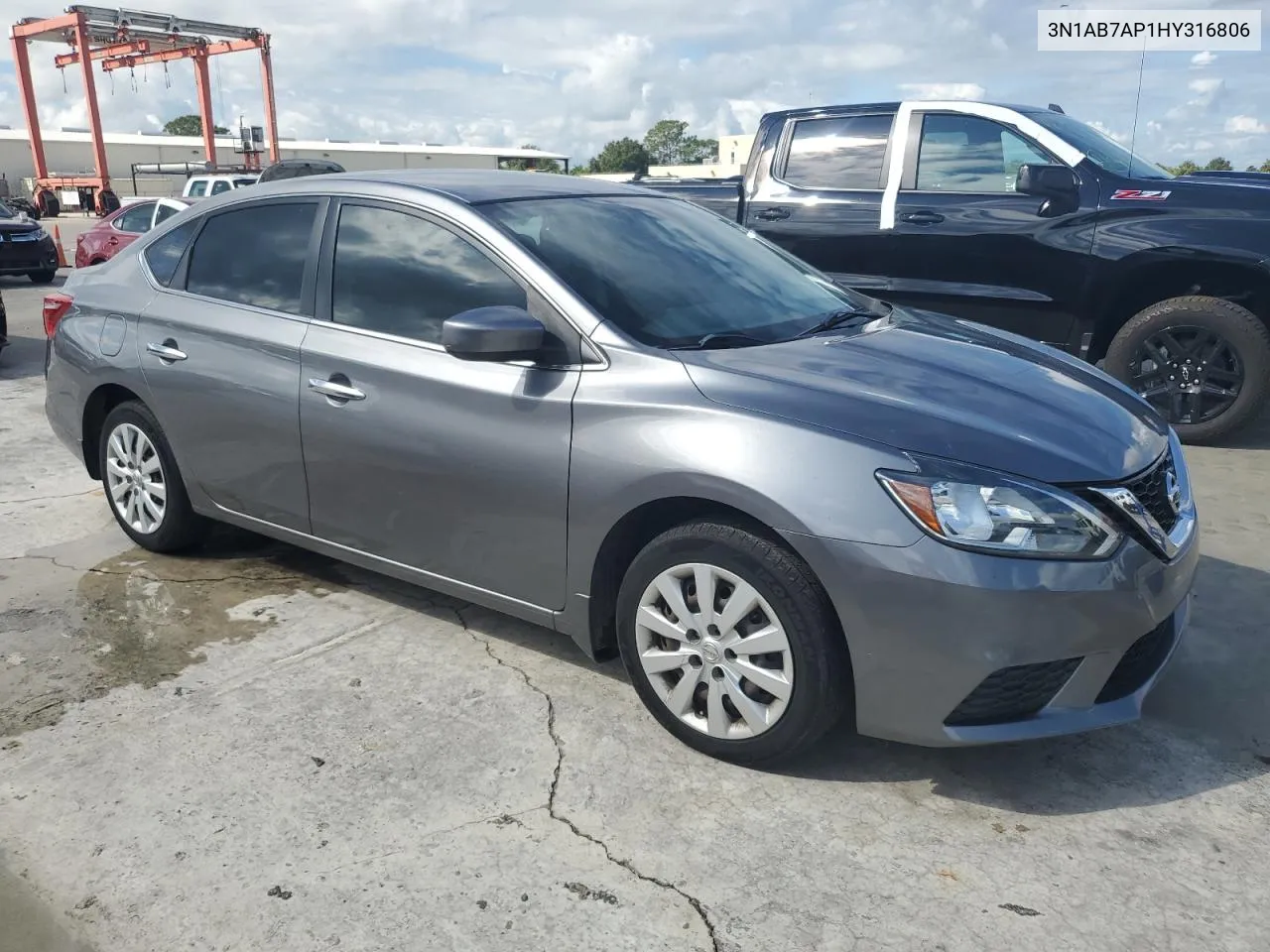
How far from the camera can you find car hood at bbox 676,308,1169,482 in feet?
8.80

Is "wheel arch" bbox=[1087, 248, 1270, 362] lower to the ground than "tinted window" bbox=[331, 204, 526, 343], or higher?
lower

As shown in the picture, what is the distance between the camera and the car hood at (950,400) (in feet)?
8.80

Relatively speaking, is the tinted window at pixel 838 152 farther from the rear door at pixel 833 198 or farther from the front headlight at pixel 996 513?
the front headlight at pixel 996 513

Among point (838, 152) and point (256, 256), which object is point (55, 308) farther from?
point (838, 152)

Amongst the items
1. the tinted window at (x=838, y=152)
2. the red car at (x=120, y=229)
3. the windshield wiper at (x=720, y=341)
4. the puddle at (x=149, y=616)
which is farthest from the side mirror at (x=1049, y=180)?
the red car at (x=120, y=229)

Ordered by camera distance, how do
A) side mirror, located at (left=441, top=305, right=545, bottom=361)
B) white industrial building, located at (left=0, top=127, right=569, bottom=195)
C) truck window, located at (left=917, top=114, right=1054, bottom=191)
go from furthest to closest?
1. white industrial building, located at (left=0, top=127, right=569, bottom=195)
2. truck window, located at (left=917, top=114, right=1054, bottom=191)
3. side mirror, located at (left=441, top=305, right=545, bottom=361)

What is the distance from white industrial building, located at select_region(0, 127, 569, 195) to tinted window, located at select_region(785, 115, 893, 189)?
60.7 metres

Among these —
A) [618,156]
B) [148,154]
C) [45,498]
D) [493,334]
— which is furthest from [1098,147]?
[618,156]

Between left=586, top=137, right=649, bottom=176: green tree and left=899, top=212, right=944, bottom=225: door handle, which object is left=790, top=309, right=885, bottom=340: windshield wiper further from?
left=586, top=137, right=649, bottom=176: green tree

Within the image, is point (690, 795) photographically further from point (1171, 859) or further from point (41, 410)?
point (41, 410)

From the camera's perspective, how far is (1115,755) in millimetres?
3014

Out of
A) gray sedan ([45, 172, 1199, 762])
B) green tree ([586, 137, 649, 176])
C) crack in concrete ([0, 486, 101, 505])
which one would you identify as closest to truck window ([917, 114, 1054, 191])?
gray sedan ([45, 172, 1199, 762])

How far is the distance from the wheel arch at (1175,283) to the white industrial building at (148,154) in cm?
6251

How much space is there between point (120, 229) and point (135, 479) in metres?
11.7
